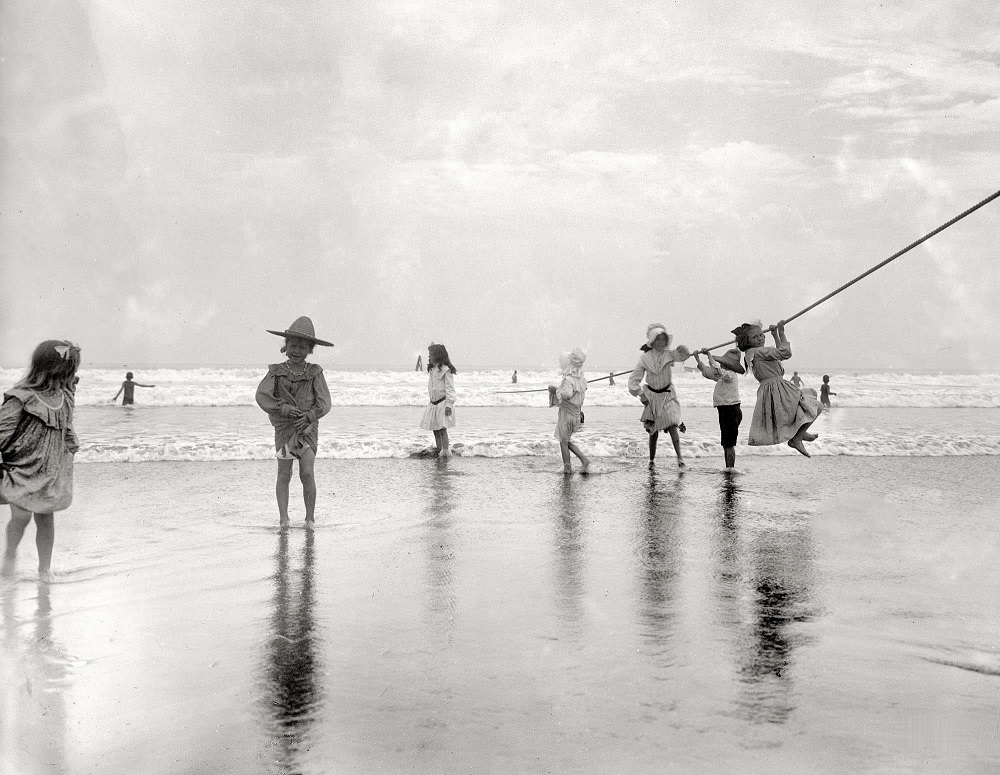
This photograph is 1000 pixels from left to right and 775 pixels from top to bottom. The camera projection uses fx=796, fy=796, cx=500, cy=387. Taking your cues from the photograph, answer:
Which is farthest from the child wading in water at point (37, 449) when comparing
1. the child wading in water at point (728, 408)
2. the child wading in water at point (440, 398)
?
the child wading in water at point (728, 408)

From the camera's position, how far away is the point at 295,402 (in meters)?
7.53

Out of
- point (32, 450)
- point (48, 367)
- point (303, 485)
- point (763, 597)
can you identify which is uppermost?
point (48, 367)

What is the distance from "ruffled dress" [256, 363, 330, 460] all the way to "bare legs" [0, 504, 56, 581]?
6.88 ft

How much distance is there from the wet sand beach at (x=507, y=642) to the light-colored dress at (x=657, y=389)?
2.98 metres

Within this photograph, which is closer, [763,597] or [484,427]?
[763,597]

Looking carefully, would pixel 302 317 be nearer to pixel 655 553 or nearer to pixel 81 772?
pixel 655 553

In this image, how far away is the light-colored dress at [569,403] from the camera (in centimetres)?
1101

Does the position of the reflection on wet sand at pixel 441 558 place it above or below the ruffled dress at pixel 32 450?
below

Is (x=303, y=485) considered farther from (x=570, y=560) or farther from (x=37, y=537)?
(x=570, y=560)

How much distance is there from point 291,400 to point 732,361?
5859mm

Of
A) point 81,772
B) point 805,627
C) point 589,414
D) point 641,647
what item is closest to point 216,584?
point 81,772

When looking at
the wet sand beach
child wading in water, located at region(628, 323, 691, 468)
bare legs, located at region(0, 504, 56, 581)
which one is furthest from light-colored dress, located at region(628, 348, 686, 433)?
bare legs, located at region(0, 504, 56, 581)

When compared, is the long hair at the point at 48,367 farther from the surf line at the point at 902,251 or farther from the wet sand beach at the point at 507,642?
the surf line at the point at 902,251

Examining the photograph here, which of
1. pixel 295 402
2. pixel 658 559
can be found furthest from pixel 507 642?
pixel 295 402
